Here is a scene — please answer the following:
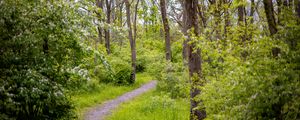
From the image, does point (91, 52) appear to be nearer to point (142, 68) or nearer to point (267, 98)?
point (267, 98)

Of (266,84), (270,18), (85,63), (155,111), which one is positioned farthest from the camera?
(155,111)

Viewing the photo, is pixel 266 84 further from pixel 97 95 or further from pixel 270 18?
pixel 97 95

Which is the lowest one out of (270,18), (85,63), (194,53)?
(85,63)

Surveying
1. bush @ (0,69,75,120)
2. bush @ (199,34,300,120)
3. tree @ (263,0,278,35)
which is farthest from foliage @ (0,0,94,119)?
tree @ (263,0,278,35)

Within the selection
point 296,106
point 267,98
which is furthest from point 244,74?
point 296,106

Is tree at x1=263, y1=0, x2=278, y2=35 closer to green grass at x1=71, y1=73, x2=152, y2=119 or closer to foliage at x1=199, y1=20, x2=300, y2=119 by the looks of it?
foliage at x1=199, y1=20, x2=300, y2=119

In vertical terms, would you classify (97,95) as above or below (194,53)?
below

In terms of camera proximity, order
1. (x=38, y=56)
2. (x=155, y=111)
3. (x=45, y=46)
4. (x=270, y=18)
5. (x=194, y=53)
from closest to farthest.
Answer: (x=270, y=18), (x=38, y=56), (x=45, y=46), (x=194, y=53), (x=155, y=111)

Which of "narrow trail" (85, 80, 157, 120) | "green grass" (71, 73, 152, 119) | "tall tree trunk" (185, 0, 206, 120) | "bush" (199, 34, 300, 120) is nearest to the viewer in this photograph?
"bush" (199, 34, 300, 120)

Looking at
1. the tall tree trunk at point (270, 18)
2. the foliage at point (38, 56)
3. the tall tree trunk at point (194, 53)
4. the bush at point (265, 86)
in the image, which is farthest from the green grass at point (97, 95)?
the tall tree trunk at point (270, 18)

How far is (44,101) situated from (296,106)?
4427 millimetres

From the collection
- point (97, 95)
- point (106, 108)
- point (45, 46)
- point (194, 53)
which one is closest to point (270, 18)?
point (194, 53)

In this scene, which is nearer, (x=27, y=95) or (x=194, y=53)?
(x=27, y=95)

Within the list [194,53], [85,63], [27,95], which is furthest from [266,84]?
[85,63]
